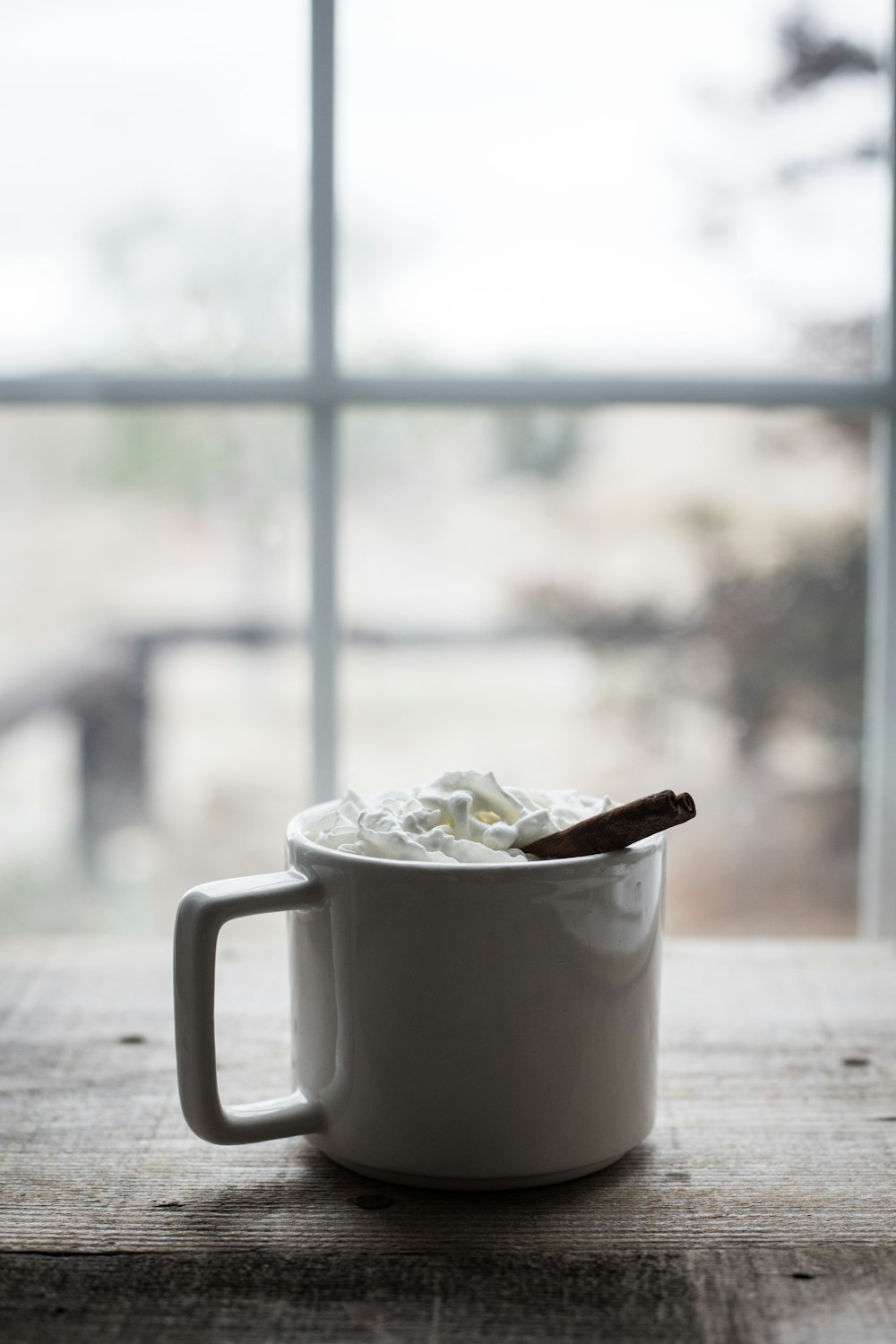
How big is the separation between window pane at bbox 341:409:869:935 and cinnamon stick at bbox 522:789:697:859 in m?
0.76

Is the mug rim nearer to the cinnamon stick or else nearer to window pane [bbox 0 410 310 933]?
the cinnamon stick

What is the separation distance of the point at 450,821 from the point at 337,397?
Result: 2.28 ft

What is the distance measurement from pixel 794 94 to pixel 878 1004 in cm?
95

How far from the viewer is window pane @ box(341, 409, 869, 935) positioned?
1225 mm

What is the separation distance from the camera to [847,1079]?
0.60m

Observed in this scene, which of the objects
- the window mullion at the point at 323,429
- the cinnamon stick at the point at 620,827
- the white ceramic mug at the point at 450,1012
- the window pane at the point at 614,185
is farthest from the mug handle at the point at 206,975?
the window pane at the point at 614,185

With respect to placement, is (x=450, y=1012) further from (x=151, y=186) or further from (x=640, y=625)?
(x=151, y=186)

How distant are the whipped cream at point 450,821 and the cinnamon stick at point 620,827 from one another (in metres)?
0.01

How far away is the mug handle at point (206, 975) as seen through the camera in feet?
1.55

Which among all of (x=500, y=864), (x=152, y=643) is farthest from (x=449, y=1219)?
(x=152, y=643)

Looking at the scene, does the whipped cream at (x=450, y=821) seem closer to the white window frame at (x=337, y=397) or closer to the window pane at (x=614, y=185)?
the white window frame at (x=337, y=397)

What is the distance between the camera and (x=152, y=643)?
127 centimetres

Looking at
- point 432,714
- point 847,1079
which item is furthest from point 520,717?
point 847,1079

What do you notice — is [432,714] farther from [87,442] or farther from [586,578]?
[87,442]
